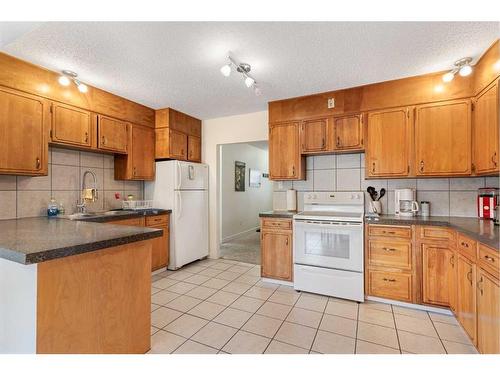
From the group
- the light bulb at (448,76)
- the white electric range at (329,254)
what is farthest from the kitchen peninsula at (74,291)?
the light bulb at (448,76)

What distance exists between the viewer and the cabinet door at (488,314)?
4.75ft

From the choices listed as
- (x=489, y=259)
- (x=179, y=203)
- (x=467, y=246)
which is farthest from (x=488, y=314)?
(x=179, y=203)

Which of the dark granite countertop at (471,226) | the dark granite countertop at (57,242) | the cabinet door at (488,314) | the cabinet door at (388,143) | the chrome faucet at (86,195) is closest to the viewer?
the dark granite countertop at (57,242)

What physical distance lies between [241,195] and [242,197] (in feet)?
0.23

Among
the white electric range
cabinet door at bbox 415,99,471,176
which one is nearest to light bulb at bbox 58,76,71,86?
the white electric range

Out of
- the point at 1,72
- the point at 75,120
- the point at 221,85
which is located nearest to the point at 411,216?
the point at 221,85

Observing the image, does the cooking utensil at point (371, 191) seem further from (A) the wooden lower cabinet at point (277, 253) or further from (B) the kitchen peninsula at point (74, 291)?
(B) the kitchen peninsula at point (74, 291)

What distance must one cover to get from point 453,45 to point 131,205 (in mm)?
3939

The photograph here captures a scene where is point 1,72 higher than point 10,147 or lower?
higher

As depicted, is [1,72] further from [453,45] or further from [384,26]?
[453,45]

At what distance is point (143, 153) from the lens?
3625 mm

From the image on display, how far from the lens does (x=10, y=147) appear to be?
2281mm

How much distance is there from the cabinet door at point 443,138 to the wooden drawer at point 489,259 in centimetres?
117

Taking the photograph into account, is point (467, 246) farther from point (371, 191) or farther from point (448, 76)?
point (448, 76)
